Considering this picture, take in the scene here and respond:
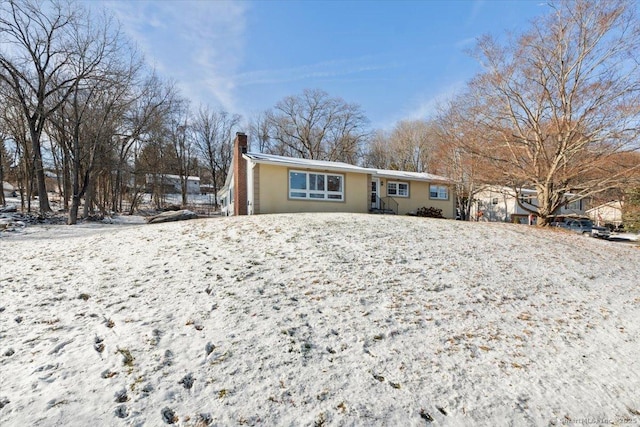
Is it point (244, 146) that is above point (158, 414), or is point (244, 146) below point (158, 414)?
above

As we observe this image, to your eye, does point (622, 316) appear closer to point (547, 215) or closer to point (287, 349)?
point (287, 349)

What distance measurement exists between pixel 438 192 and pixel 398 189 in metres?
3.18

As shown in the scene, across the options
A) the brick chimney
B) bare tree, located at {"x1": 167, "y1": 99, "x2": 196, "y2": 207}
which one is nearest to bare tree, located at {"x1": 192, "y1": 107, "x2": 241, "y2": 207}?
bare tree, located at {"x1": 167, "y1": 99, "x2": 196, "y2": 207}

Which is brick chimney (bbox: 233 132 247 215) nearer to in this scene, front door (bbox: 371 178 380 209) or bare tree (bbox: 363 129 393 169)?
front door (bbox: 371 178 380 209)

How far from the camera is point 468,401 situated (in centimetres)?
266

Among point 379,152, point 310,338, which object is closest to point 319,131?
point 379,152

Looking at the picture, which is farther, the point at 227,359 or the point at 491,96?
the point at 491,96

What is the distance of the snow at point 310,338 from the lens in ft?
8.09

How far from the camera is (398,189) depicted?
60.0 feet

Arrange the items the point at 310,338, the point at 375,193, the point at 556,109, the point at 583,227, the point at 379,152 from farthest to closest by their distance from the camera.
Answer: the point at 379,152, the point at 583,227, the point at 375,193, the point at 556,109, the point at 310,338

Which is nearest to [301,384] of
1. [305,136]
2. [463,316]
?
[463,316]

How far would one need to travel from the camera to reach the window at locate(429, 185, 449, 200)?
19234mm

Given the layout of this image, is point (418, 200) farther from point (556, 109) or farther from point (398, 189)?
point (556, 109)

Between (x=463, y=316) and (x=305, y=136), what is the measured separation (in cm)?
3686
